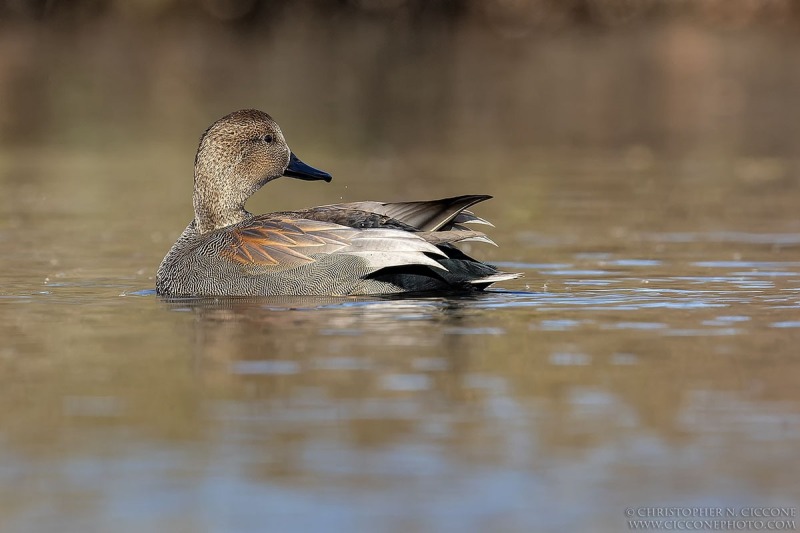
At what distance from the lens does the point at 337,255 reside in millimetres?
8820

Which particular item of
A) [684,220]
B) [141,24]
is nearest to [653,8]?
[141,24]

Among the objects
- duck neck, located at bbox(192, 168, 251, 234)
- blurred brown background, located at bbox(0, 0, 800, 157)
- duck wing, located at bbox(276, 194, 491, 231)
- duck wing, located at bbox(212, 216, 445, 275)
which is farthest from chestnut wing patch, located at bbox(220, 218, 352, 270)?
blurred brown background, located at bbox(0, 0, 800, 157)

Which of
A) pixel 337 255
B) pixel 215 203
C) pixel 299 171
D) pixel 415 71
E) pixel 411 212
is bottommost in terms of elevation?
pixel 337 255

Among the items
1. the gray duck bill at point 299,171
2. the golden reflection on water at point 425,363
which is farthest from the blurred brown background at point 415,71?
the gray duck bill at point 299,171

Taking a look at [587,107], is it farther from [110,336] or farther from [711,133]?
[110,336]

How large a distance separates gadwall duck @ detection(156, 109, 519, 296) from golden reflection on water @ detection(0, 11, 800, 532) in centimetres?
24

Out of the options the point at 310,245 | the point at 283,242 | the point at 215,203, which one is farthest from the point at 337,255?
the point at 215,203

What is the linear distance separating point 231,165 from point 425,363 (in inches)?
145

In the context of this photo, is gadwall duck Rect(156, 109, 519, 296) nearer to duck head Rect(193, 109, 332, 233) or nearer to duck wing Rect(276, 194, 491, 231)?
duck wing Rect(276, 194, 491, 231)

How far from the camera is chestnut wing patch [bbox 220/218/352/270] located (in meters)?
8.84

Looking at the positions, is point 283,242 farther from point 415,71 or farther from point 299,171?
point 415,71

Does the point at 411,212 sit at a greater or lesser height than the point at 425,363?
greater

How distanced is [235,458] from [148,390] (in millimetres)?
1223

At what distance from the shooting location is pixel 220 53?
1296 inches
